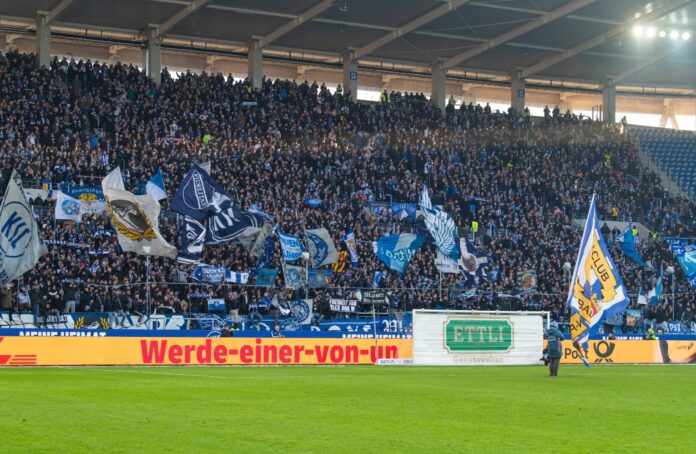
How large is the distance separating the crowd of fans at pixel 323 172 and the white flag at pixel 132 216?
5.18 feet

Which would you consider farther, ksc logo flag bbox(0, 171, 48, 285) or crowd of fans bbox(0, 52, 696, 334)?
crowd of fans bbox(0, 52, 696, 334)

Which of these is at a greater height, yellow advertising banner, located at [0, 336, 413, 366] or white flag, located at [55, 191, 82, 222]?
white flag, located at [55, 191, 82, 222]

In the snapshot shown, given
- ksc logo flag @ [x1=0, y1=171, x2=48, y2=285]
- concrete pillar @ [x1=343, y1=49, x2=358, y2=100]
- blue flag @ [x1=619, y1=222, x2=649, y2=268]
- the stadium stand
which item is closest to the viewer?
ksc logo flag @ [x1=0, y1=171, x2=48, y2=285]

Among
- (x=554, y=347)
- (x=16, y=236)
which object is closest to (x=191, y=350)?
(x=16, y=236)

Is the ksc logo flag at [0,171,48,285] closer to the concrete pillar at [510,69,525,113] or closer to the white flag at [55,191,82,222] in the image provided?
the white flag at [55,191,82,222]

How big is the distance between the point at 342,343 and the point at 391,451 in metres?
27.5

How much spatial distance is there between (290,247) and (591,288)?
15365 millimetres

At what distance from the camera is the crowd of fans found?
43.0m

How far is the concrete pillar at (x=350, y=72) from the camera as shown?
202 feet

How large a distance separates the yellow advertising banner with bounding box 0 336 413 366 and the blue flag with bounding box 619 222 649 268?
1911cm

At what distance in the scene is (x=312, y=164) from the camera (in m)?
53.3

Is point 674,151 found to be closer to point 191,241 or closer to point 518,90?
point 518,90

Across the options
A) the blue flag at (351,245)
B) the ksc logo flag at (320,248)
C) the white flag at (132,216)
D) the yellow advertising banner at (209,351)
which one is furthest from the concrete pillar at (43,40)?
the yellow advertising banner at (209,351)

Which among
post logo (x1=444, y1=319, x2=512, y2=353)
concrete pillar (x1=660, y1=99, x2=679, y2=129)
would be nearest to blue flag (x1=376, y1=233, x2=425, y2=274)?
post logo (x1=444, y1=319, x2=512, y2=353)
